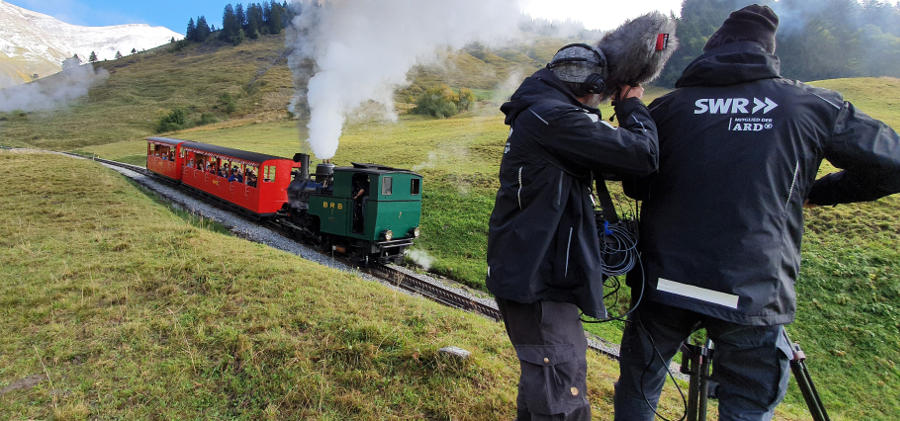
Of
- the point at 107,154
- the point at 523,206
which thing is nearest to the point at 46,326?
the point at 523,206

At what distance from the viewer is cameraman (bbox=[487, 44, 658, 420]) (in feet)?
6.79

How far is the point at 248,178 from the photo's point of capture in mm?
16234

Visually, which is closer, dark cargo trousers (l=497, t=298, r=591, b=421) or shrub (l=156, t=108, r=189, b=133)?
dark cargo trousers (l=497, t=298, r=591, b=421)

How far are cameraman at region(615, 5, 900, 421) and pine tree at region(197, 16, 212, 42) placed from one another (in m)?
149

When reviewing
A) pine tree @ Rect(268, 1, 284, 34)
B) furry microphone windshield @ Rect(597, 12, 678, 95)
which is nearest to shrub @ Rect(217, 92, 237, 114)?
pine tree @ Rect(268, 1, 284, 34)

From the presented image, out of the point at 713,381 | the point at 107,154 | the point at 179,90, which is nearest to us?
the point at 713,381

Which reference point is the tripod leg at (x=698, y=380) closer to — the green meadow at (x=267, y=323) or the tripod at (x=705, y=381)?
the tripod at (x=705, y=381)

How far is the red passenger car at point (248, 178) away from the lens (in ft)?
51.8

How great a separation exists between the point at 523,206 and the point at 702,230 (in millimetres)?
891

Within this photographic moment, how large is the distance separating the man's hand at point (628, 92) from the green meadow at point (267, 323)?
1.19 metres

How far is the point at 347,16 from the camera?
19234mm

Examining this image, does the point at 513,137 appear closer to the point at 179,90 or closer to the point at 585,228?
the point at 585,228

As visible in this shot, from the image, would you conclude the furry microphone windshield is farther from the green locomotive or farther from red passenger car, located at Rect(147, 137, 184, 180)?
red passenger car, located at Rect(147, 137, 184, 180)

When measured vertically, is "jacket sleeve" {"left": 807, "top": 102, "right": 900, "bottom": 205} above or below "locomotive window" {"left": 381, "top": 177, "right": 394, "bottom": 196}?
above
